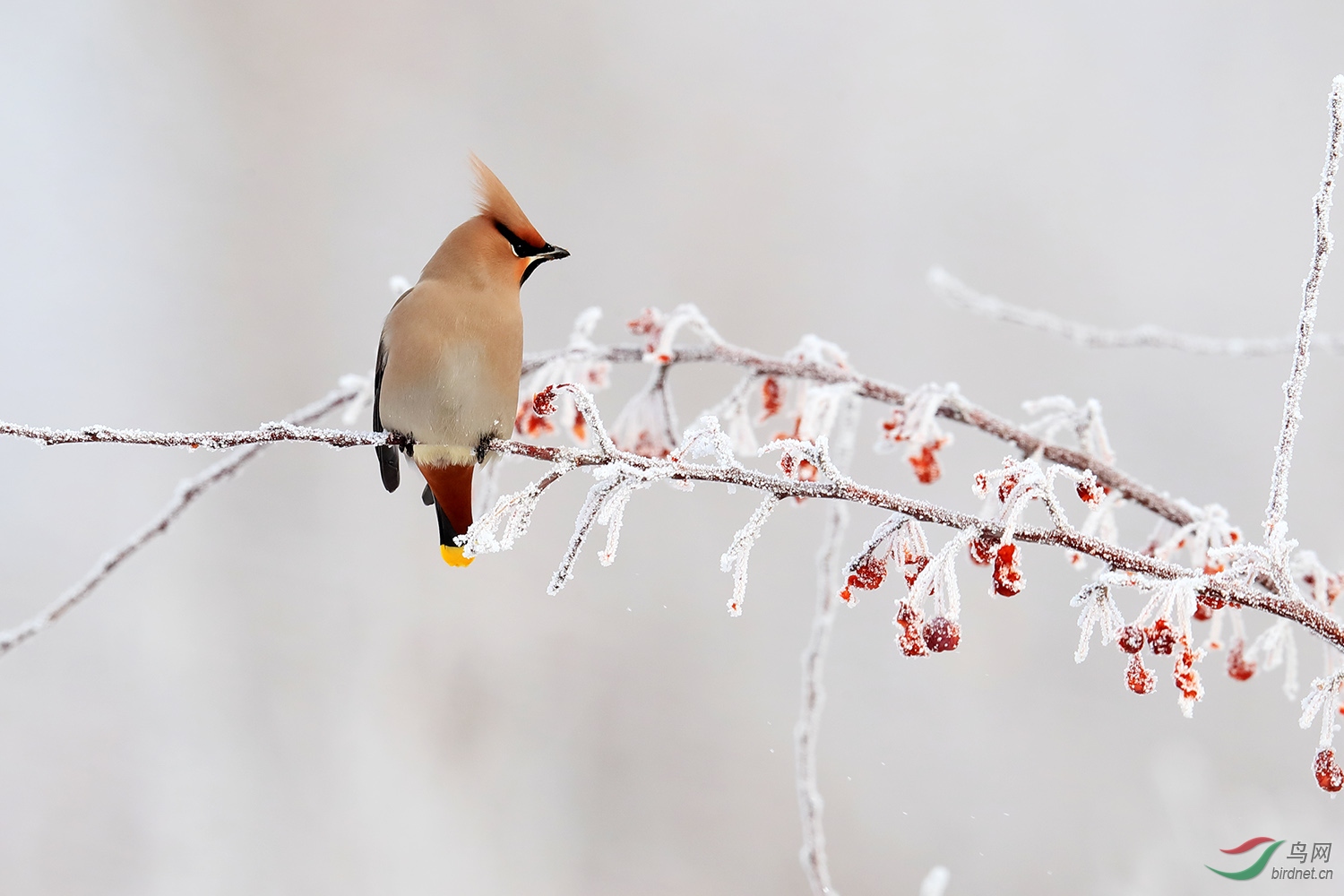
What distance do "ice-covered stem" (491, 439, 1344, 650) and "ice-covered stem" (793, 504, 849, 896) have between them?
0.21m

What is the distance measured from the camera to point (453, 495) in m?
0.67

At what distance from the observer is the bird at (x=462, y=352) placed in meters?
0.63

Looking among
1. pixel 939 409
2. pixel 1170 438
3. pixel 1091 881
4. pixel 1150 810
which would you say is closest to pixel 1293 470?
pixel 1170 438

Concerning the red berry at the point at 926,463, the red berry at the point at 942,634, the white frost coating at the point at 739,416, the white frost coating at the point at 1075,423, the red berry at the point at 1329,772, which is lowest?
the red berry at the point at 1329,772

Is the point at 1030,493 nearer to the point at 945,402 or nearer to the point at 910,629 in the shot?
the point at 910,629

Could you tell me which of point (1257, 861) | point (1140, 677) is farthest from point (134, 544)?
point (1257, 861)

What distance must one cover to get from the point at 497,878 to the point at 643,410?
5.57ft

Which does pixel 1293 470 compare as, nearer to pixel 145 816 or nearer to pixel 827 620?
pixel 827 620

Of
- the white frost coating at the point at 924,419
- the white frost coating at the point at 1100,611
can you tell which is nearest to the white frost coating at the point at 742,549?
the white frost coating at the point at 1100,611

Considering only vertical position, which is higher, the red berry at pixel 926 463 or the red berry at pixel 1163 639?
the red berry at pixel 926 463

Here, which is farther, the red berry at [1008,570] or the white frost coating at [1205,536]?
the white frost coating at [1205,536]

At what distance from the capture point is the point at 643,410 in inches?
27.0

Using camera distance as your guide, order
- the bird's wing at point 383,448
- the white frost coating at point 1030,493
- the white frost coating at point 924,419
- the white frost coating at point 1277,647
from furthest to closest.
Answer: the bird's wing at point 383,448 → the white frost coating at point 924,419 → the white frost coating at point 1277,647 → the white frost coating at point 1030,493

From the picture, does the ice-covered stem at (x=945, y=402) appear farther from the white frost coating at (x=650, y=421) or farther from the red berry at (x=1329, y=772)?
the red berry at (x=1329, y=772)
